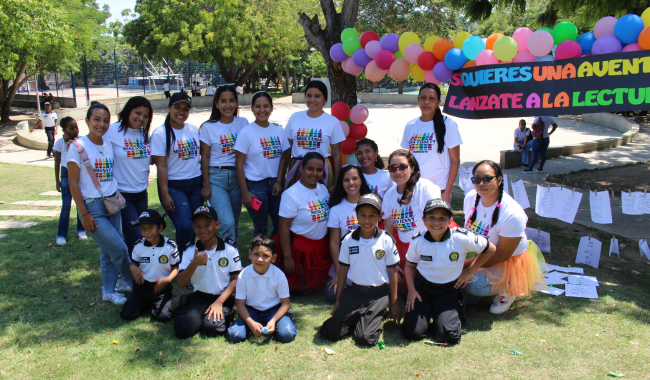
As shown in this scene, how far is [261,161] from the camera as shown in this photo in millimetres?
4355

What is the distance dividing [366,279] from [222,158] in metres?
1.78

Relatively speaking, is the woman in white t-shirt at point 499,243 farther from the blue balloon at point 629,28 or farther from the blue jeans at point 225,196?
the blue balloon at point 629,28

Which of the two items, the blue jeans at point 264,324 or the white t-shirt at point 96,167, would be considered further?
the white t-shirt at point 96,167

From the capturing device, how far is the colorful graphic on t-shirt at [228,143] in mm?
4324

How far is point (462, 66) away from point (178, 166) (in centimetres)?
329

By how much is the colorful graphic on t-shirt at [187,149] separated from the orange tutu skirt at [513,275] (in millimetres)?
2655

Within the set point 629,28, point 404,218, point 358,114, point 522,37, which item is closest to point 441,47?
point 522,37

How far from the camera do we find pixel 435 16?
2575 centimetres

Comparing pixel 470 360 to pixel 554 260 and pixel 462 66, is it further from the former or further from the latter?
pixel 462 66

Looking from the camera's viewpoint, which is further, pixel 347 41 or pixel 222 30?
pixel 222 30

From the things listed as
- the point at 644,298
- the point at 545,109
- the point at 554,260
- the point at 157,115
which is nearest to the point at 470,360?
the point at 644,298

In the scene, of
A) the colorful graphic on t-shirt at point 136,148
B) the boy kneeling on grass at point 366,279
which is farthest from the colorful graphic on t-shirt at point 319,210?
the colorful graphic on t-shirt at point 136,148

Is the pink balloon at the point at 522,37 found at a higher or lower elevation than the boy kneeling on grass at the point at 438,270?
higher

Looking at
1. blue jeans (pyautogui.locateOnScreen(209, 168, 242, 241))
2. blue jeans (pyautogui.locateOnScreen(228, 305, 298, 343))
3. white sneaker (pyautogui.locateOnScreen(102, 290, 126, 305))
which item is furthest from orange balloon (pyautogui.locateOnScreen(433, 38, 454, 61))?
white sneaker (pyautogui.locateOnScreen(102, 290, 126, 305))
